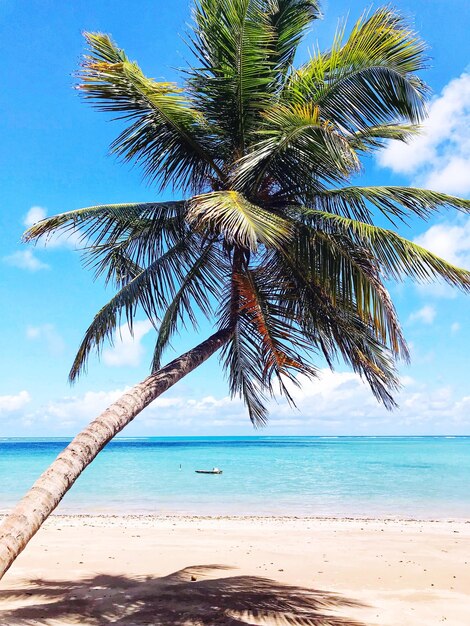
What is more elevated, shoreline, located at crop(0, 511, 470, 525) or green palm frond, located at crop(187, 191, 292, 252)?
green palm frond, located at crop(187, 191, 292, 252)

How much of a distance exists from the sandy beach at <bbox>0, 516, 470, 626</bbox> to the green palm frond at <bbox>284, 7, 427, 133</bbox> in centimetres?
571

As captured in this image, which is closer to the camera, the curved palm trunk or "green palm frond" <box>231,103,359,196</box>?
the curved palm trunk

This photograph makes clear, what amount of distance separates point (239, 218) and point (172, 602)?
16.0 feet

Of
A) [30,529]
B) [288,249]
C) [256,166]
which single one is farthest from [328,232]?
[30,529]

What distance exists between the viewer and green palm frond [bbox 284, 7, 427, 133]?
20.4 feet

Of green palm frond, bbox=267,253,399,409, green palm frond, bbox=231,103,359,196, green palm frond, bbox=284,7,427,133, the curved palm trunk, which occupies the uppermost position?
green palm frond, bbox=284,7,427,133

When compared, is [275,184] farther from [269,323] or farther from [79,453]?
[79,453]

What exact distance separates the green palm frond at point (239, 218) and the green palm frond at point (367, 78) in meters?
1.66

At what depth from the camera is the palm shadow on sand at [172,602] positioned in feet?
21.1

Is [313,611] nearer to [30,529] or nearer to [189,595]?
[189,595]

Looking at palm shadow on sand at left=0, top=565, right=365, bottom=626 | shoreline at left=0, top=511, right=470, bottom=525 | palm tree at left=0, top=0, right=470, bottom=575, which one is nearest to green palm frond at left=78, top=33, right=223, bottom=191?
palm tree at left=0, top=0, right=470, bottom=575

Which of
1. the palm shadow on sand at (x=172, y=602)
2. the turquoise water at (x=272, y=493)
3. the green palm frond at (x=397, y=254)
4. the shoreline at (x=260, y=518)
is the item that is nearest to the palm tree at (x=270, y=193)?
the green palm frond at (x=397, y=254)

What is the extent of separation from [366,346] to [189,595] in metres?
3.91

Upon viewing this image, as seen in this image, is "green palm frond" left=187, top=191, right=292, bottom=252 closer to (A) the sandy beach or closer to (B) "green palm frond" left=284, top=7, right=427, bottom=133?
(B) "green palm frond" left=284, top=7, right=427, bottom=133
